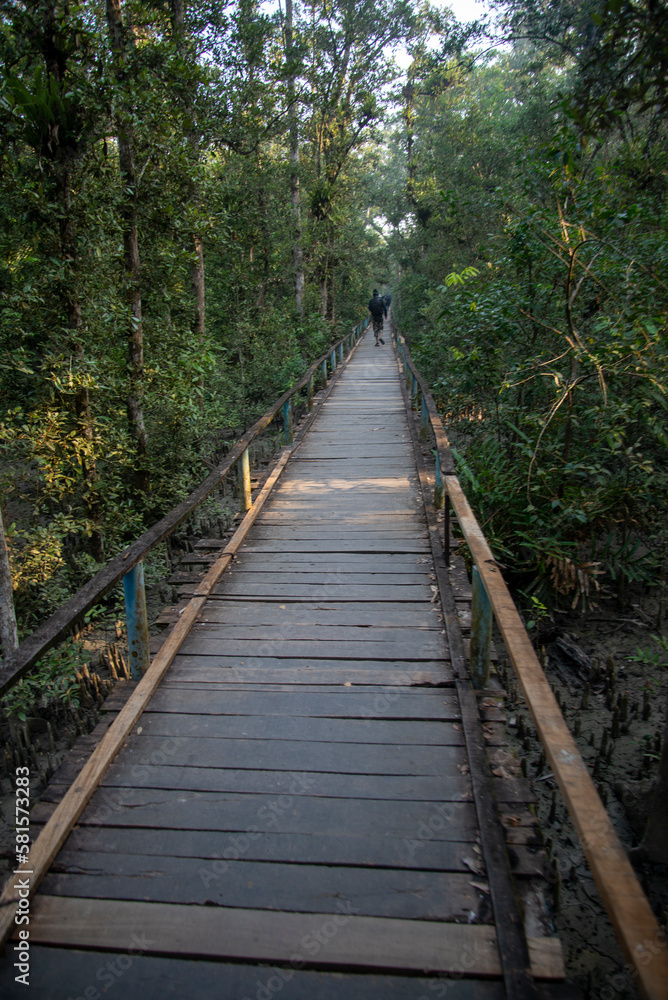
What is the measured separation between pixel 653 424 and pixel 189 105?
873 cm

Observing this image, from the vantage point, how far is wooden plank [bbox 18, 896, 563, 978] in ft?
5.97

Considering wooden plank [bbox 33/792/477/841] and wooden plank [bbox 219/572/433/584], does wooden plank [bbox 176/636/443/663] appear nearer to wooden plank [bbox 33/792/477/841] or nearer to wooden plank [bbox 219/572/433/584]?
wooden plank [bbox 219/572/433/584]

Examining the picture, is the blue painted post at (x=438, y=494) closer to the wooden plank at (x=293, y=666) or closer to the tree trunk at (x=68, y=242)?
the wooden plank at (x=293, y=666)

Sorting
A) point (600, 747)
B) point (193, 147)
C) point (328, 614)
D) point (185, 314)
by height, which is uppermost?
point (193, 147)

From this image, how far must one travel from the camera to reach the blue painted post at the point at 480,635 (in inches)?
122

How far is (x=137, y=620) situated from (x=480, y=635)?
1908 millimetres

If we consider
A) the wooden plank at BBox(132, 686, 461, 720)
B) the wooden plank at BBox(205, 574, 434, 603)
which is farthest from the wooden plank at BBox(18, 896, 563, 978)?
the wooden plank at BBox(205, 574, 434, 603)

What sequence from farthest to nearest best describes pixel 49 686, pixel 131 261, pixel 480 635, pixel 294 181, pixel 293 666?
pixel 294 181, pixel 131 261, pixel 49 686, pixel 293 666, pixel 480 635

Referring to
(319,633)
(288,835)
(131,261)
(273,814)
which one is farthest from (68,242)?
(288,835)

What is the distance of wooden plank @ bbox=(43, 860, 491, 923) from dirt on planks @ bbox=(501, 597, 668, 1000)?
1.22 metres

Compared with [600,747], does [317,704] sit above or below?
above

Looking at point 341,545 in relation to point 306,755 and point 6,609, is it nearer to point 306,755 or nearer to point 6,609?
point 306,755

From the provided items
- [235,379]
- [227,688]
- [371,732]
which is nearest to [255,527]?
[227,688]

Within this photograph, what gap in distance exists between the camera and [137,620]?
3305 mm
